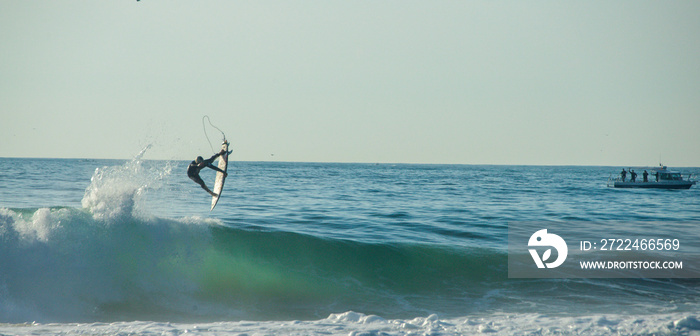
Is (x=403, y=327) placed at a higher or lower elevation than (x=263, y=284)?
higher

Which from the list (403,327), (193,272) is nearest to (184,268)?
(193,272)

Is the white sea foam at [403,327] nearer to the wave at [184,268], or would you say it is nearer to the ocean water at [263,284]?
the ocean water at [263,284]

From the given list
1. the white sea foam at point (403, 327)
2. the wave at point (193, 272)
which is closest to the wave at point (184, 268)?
the wave at point (193, 272)

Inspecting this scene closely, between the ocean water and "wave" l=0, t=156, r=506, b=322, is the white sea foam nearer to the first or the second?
the ocean water

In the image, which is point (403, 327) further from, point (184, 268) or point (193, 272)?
point (184, 268)

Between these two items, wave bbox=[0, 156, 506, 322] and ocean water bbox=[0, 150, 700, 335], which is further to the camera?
wave bbox=[0, 156, 506, 322]

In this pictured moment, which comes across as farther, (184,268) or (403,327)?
(184,268)

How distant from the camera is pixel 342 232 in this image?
17641mm

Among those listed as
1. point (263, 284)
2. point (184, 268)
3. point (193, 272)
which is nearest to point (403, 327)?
point (263, 284)

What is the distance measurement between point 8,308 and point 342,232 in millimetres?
10162

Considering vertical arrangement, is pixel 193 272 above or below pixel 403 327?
below

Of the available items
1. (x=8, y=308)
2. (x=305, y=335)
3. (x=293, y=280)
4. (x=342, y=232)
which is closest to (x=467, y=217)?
(x=342, y=232)

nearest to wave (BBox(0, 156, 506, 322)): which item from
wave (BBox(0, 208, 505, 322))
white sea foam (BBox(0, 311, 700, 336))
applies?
wave (BBox(0, 208, 505, 322))

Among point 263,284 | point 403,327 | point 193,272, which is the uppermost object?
point 403,327
